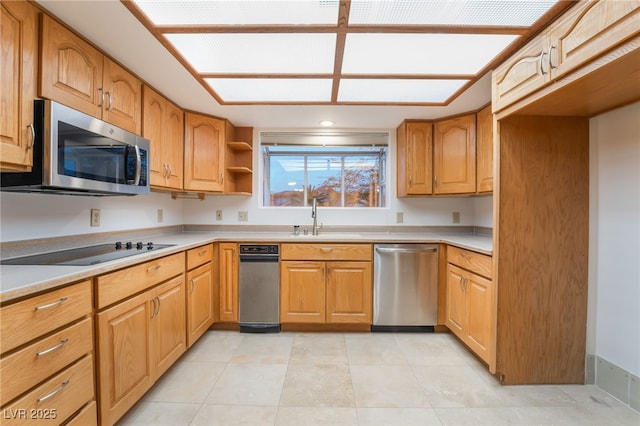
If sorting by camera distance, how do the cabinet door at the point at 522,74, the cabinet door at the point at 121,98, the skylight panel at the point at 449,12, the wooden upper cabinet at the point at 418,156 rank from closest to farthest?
the skylight panel at the point at 449,12 < the cabinet door at the point at 522,74 < the cabinet door at the point at 121,98 < the wooden upper cabinet at the point at 418,156

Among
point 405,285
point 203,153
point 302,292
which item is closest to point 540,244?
point 405,285

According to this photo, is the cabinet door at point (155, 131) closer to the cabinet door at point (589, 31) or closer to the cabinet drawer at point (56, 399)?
the cabinet drawer at point (56, 399)

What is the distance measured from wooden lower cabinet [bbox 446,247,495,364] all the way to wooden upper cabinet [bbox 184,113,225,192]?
233 centimetres

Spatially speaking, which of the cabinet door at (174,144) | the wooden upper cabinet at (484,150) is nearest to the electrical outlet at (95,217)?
the cabinet door at (174,144)

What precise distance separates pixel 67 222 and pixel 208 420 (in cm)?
149

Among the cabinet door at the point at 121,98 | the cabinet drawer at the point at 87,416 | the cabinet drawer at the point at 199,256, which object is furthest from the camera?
the cabinet drawer at the point at 199,256

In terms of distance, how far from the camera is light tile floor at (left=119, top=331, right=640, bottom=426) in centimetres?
153

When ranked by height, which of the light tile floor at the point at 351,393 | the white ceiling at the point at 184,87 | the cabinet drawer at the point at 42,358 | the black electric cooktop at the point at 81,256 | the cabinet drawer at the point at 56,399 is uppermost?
the white ceiling at the point at 184,87

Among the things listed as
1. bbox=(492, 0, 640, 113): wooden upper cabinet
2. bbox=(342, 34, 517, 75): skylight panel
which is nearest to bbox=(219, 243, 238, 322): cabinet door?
bbox=(342, 34, 517, 75): skylight panel

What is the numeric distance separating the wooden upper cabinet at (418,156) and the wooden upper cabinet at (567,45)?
1078 millimetres

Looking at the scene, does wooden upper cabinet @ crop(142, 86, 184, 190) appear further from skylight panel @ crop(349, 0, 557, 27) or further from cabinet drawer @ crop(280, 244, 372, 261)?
skylight panel @ crop(349, 0, 557, 27)

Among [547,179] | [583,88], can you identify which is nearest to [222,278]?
[547,179]

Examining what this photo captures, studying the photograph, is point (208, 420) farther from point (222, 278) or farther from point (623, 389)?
point (623, 389)

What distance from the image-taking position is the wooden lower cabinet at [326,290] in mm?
2596
